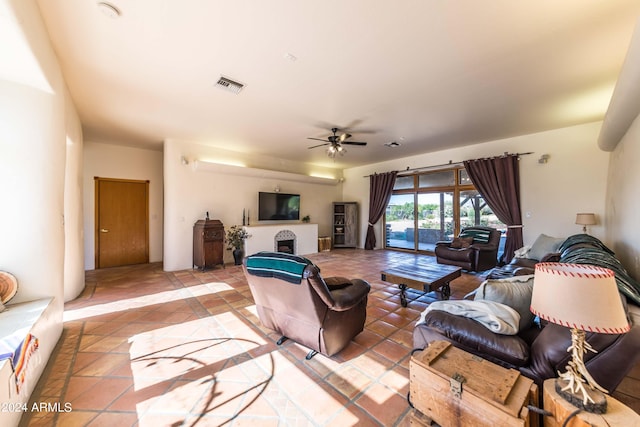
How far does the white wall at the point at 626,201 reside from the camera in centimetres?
270

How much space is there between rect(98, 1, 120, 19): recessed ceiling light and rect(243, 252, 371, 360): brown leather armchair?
2238 mm

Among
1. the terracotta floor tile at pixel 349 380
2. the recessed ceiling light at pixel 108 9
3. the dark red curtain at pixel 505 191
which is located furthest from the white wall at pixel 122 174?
the dark red curtain at pixel 505 191

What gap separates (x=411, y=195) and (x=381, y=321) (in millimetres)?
5317

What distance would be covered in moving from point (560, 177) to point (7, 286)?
26.3 ft

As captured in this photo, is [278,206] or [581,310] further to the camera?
[278,206]

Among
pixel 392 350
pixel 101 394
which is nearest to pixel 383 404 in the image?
pixel 392 350

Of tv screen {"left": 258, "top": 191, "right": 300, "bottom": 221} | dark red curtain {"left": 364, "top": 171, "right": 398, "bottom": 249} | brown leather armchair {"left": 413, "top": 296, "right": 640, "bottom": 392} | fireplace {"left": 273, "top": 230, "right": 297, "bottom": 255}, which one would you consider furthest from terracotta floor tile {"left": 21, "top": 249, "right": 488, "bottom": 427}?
→ dark red curtain {"left": 364, "top": 171, "right": 398, "bottom": 249}

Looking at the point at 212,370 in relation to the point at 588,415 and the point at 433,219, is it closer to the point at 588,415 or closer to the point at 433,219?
the point at 588,415

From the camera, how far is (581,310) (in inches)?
37.6

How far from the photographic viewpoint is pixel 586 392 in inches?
38.5

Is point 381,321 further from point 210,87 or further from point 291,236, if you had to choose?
point 291,236

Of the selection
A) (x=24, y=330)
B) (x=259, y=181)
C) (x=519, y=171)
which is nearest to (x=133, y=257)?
(x=259, y=181)

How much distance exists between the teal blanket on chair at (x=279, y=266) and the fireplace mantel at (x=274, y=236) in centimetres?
388

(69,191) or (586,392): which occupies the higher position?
(69,191)
